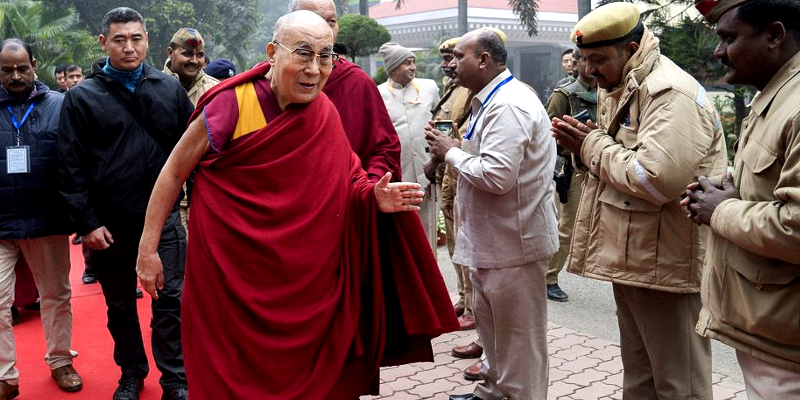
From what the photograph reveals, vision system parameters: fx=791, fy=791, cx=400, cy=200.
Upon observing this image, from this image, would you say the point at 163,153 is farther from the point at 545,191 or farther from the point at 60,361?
the point at 545,191

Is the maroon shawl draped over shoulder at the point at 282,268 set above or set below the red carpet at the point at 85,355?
above

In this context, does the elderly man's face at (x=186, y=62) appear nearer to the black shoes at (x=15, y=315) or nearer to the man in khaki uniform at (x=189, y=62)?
the man in khaki uniform at (x=189, y=62)

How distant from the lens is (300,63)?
327 cm

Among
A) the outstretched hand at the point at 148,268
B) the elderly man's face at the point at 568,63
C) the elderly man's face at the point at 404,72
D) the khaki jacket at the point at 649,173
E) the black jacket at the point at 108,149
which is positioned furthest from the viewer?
the elderly man's face at the point at 568,63

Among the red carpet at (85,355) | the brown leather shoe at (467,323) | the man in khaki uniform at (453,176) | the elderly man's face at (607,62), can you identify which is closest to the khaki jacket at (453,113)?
the man in khaki uniform at (453,176)

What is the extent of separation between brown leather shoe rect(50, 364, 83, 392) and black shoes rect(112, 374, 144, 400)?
1.05 ft

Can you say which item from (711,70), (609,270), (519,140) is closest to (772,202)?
(609,270)

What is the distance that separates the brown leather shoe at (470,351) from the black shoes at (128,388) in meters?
2.09

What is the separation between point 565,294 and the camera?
693 cm

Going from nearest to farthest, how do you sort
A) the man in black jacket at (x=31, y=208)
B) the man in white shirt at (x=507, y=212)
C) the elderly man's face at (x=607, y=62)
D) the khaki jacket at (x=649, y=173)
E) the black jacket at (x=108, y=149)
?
the khaki jacket at (x=649, y=173)
the elderly man's face at (x=607, y=62)
the man in white shirt at (x=507, y=212)
the black jacket at (x=108, y=149)
the man in black jacket at (x=31, y=208)

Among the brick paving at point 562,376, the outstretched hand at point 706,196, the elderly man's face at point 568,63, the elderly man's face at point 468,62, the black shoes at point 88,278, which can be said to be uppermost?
the elderly man's face at point 568,63

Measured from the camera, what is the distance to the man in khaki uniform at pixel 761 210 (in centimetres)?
243

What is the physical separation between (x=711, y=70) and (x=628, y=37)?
34.1 ft

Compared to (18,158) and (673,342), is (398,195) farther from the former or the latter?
(18,158)
